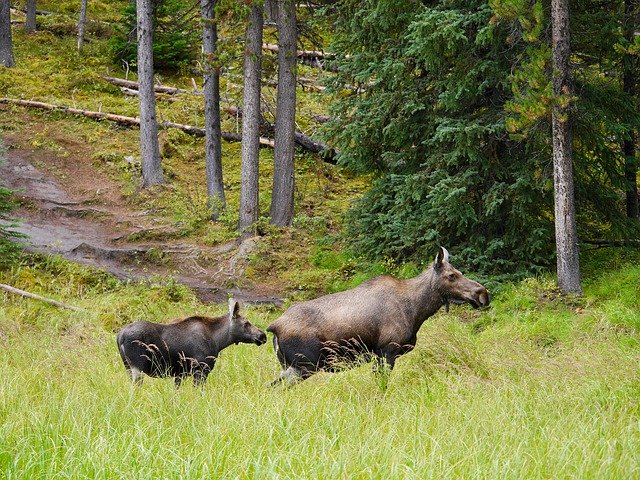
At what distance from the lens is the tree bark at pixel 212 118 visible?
23.3 metres

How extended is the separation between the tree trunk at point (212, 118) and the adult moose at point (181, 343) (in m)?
13.1

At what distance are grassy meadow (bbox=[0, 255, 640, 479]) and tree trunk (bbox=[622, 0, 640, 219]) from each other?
605 cm

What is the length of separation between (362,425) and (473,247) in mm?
9902

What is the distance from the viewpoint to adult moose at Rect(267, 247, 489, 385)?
9805 mm

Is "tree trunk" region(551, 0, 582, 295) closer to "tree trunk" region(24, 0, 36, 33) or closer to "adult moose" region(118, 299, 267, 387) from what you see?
"adult moose" region(118, 299, 267, 387)

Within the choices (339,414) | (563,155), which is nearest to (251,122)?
(563,155)

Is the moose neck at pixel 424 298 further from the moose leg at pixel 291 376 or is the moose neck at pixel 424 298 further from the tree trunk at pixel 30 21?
the tree trunk at pixel 30 21

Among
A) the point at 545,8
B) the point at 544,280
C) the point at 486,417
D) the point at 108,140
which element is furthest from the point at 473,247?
the point at 108,140

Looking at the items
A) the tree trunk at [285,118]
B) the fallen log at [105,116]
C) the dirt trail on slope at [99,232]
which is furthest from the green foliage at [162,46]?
the tree trunk at [285,118]

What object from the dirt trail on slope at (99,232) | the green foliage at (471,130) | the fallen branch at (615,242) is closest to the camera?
the green foliage at (471,130)

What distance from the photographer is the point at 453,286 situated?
10.4 m

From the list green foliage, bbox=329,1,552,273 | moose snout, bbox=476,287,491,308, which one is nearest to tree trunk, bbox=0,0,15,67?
green foliage, bbox=329,1,552,273

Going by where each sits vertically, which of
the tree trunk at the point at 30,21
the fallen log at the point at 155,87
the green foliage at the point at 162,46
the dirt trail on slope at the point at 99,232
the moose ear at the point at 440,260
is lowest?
the dirt trail on slope at the point at 99,232

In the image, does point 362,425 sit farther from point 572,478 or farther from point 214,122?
point 214,122
